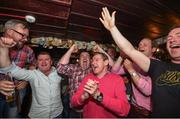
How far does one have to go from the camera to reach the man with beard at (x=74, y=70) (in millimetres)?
3225

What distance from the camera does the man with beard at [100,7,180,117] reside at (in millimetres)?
1844

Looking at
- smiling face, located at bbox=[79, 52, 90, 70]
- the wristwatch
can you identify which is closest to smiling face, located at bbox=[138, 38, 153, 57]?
smiling face, located at bbox=[79, 52, 90, 70]

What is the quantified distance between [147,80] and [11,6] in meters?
2.14

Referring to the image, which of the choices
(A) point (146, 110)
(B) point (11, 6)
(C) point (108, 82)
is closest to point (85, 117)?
(C) point (108, 82)

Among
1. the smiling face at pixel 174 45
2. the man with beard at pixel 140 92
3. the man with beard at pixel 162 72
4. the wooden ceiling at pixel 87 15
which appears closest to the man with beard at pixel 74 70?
the wooden ceiling at pixel 87 15

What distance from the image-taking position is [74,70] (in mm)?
3436

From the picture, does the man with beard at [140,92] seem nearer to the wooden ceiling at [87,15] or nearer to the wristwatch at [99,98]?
the wristwatch at [99,98]

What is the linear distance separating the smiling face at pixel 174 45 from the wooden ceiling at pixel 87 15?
111 cm

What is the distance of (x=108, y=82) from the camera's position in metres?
2.33

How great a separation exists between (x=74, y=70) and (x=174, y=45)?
6.02 ft

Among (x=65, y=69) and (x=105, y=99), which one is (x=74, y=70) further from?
(x=105, y=99)

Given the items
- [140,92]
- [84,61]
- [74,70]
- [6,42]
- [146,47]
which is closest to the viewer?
[6,42]

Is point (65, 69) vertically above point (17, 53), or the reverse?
point (17, 53)

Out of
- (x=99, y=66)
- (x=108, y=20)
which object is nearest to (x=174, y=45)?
(x=108, y=20)
